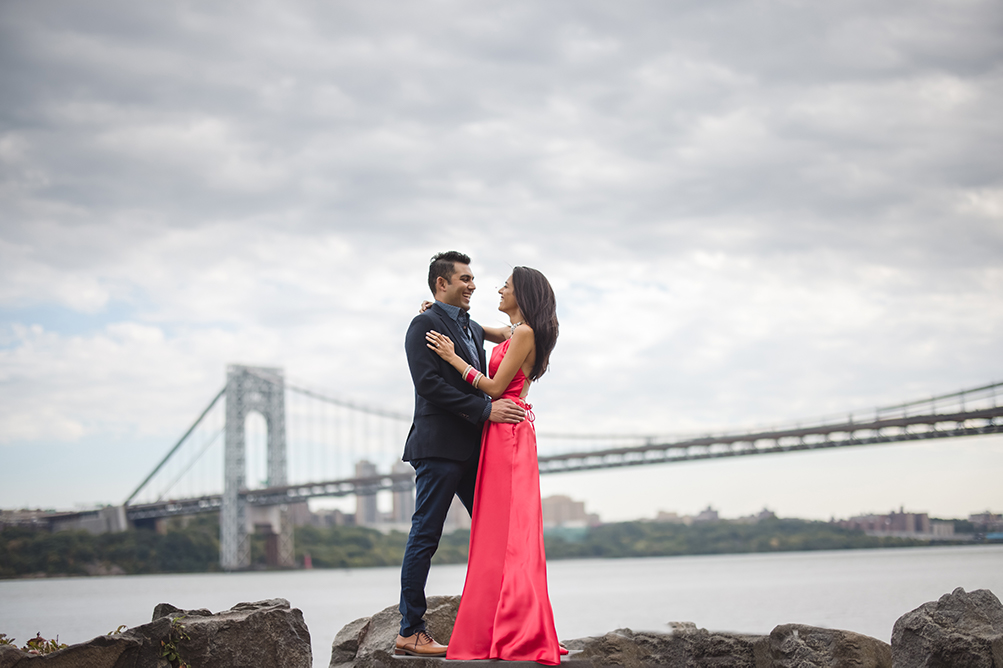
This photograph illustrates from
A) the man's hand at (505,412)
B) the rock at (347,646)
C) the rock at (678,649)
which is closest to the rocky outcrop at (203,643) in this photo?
the rock at (347,646)

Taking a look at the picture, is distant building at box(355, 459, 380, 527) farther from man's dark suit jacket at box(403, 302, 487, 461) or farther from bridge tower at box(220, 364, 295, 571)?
man's dark suit jacket at box(403, 302, 487, 461)

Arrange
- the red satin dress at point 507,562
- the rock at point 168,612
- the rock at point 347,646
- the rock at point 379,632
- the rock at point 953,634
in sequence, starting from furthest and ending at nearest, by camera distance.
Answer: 1. the rock at point 347,646
2. the rock at point 379,632
3. the rock at point 168,612
4. the rock at point 953,634
5. the red satin dress at point 507,562

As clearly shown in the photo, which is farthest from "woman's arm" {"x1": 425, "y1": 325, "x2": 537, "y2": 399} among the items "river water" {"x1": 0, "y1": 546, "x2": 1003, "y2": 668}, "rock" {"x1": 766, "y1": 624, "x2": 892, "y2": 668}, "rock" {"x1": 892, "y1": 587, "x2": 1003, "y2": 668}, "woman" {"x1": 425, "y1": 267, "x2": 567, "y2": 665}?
"river water" {"x1": 0, "y1": 546, "x2": 1003, "y2": 668}

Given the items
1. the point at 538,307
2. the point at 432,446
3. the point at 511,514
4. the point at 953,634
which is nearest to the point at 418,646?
the point at 511,514

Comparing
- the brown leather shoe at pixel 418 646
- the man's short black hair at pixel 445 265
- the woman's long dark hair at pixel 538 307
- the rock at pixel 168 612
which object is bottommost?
the brown leather shoe at pixel 418 646

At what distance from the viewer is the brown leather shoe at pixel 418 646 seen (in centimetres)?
292

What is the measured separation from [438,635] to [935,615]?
1.74m

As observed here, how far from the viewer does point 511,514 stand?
294 centimetres

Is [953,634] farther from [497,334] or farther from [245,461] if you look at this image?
[245,461]

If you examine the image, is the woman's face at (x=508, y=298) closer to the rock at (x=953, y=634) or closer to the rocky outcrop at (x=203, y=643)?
the rocky outcrop at (x=203, y=643)

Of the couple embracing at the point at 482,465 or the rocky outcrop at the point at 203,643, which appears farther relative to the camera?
the couple embracing at the point at 482,465

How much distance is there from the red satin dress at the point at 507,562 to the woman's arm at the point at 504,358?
0.07 metres

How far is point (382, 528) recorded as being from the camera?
31.1m

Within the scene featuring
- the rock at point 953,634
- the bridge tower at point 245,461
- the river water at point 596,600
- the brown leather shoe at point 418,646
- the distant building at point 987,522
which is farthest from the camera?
the bridge tower at point 245,461
